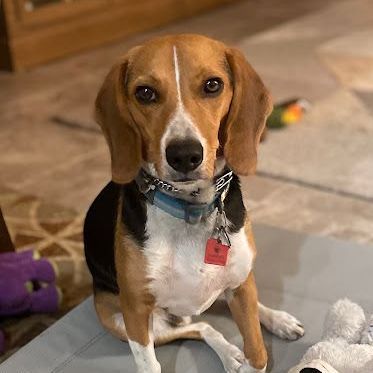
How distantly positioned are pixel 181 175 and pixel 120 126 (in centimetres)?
19

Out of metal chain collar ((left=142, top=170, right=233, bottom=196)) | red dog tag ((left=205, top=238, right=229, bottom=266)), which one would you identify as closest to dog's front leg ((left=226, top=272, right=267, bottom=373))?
red dog tag ((left=205, top=238, right=229, bottom=266))

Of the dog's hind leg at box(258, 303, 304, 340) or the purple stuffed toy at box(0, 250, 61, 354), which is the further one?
the purple stuffed toy at box(0, 250, 61, 354)

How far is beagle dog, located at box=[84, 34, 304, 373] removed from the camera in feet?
4.51

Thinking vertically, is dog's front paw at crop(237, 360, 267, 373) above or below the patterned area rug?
above

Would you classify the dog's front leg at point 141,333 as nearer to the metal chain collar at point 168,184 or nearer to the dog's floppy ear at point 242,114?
the metal chain collar at point 168,184

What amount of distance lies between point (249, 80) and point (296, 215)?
1177 millimetres

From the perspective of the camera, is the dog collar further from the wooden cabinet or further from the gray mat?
the wooden cabinet

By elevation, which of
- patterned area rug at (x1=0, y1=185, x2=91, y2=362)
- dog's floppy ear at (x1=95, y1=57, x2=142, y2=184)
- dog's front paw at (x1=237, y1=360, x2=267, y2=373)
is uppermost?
dog's floppy ear at (x1=95, y1=57, x2=142, y2=184)

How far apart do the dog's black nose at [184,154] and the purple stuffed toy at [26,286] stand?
0.90 m

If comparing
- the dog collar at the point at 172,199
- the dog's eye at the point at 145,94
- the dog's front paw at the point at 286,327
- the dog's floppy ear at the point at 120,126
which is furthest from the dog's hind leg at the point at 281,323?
the dog's eye at the point at 145,94

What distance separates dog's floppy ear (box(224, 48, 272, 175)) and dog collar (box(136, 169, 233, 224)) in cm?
6

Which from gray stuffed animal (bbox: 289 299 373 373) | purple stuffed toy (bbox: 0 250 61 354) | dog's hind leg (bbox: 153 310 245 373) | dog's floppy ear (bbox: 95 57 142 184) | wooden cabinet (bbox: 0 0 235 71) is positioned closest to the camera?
dog's floppy ear (bbox: 95 57 142 184)

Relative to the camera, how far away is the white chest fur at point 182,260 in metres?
1.48

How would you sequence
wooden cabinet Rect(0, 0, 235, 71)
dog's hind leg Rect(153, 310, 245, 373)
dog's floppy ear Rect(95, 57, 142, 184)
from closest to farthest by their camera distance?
dog's floppy ear Rect(95, 57, 142, 184) < dog's hind leg Rect(153, 310, 245, 373) < wooden cabinet Rect(0, 0, 235, 71)
